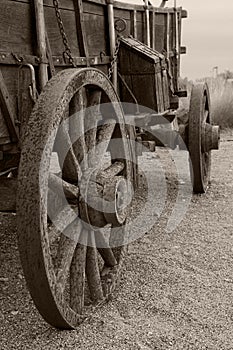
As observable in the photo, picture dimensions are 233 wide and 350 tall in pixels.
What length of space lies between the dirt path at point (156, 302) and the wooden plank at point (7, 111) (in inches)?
34.4

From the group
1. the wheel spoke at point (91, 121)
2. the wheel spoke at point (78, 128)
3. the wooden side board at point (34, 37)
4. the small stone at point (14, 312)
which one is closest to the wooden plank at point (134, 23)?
the wooden side board at point (34, 37)

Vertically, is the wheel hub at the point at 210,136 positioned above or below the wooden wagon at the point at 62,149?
below

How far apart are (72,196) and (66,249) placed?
234 mm

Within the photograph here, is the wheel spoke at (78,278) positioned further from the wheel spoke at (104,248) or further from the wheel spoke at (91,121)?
the wheel spoke at (91,121)

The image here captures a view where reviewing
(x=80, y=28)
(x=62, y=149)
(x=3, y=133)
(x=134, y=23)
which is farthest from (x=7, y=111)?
(x=134, y=23)

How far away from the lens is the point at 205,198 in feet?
16.7

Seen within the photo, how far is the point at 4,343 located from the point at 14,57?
4.09ft

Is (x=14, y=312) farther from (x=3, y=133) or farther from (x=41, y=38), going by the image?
(x=41, y=38)

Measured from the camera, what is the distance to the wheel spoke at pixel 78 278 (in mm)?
2564

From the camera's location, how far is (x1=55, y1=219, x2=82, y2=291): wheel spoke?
239cm

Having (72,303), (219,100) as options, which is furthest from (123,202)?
(219,100)

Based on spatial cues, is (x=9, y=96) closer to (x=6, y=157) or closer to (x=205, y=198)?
(x=6, y=157)

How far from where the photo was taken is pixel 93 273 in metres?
2.76

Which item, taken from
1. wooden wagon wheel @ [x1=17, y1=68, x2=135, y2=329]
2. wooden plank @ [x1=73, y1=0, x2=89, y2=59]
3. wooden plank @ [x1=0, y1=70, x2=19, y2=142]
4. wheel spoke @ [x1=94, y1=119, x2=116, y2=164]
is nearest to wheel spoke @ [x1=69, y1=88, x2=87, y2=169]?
wooden wagon wheel @ [x1=17, y1=68, x2=135, y2=329]
